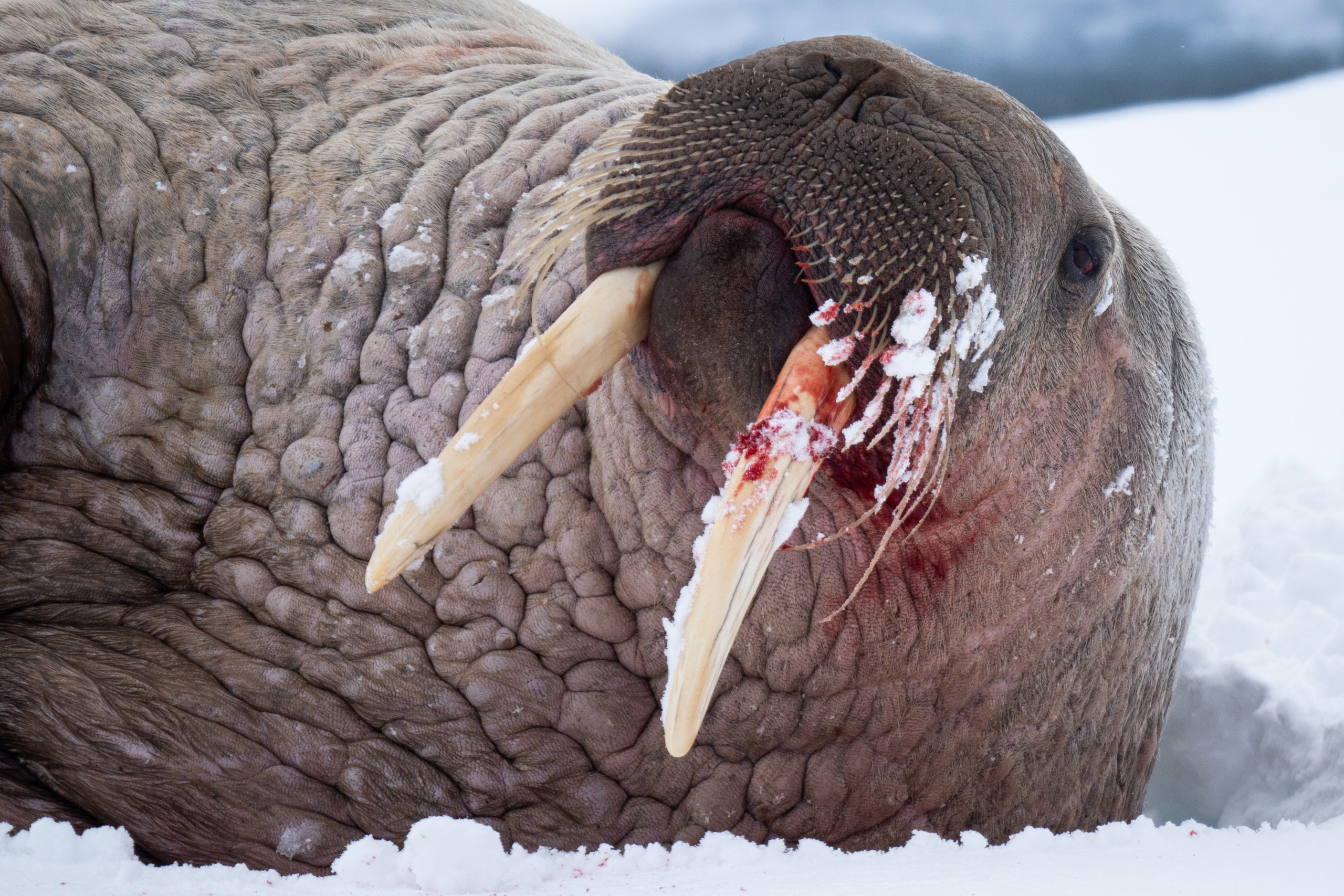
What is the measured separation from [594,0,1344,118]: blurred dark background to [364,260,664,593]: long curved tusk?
478 centimetres

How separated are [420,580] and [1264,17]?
21.5 feet

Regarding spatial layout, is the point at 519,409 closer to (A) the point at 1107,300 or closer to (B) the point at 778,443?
(B) the point at 778,443

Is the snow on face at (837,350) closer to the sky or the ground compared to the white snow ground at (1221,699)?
closer to the sky

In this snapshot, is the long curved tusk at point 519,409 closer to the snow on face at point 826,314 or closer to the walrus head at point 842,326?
the walrus head at point 842,326

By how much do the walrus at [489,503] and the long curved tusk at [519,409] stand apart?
22 mm

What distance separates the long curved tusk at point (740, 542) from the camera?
1.89 meters

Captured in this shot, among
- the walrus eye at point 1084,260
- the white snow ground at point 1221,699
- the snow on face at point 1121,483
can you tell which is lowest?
the white snow ground at point 1221,699

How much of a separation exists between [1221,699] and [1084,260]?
2354 millimetres

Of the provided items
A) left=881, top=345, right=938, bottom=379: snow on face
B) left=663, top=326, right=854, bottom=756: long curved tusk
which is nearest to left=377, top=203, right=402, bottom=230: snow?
left=663, top=326, right=854, bottom=756: long curved tusk

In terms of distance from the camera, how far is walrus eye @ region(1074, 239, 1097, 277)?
256cm

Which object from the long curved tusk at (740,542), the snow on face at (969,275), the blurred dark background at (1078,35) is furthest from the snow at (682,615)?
the blurred dark background at (1078,35)

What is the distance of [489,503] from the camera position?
2.86 metres

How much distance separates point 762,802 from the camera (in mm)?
2902

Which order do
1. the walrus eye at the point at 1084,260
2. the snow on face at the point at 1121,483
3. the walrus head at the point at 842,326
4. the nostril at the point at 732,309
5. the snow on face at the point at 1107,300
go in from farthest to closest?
the snow on face at the point at 1121,483 → the snow on face at the point at 1107,300 → the walrus eye at the point at 1084,260 → the nostril at the point at 732,309 → the walrus head at the point at 842,326
